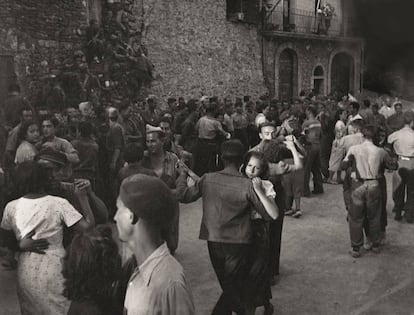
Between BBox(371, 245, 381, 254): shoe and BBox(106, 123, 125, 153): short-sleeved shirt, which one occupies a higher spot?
BBox(106, 123, 125, 153): short-sleeved shirt

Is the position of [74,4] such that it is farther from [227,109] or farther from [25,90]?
[227,109]

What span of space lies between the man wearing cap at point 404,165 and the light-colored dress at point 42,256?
19.8ft

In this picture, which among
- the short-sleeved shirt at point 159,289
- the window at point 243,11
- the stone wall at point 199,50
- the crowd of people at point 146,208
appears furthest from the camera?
the window at point 243,11

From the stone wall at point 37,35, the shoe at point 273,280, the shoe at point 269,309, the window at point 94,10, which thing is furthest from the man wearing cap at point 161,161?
the window at point 94,10

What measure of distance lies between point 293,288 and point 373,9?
2898 mm

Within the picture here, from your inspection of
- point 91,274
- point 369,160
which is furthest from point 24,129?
point 91,274

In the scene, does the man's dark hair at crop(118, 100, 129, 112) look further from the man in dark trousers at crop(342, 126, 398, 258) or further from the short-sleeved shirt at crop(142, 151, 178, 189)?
the man in dark trousers at crop(342, 126, 398, 258)

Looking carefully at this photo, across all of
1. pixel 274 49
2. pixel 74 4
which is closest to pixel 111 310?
pixel 74 4

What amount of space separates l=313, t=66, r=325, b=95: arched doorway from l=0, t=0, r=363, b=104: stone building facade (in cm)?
5

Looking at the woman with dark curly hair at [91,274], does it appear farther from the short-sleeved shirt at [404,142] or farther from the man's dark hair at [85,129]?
the short-sleeved shirt at [404,142]

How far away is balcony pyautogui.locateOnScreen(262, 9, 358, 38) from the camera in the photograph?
23.5 m

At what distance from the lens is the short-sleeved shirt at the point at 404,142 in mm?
8328

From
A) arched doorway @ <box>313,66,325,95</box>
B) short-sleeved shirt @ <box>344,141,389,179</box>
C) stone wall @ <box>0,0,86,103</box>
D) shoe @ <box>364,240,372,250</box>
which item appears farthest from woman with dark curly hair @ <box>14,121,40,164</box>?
arched doorway @ <box>313,66,325,95</box>

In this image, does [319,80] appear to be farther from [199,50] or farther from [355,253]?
[355,253]
